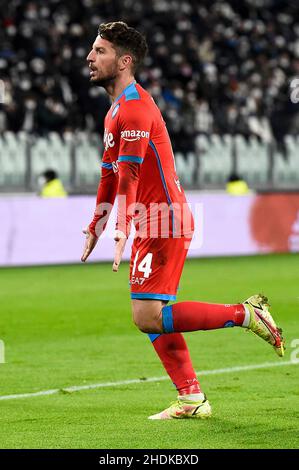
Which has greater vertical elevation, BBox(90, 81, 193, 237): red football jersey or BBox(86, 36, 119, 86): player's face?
BBox(86, 36, 119, 86): player's face

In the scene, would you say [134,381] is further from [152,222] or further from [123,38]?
[123,38]

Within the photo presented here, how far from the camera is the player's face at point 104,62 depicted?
718 centimetres

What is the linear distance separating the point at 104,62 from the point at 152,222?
39.6 inches

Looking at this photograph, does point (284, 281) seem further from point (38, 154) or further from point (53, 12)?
point (53, 12)

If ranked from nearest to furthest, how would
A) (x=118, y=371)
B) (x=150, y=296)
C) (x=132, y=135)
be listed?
1. (x=132, y=135)
2. (x=150, y=296)
3. (x=118, y=371)

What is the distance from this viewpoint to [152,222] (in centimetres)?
716

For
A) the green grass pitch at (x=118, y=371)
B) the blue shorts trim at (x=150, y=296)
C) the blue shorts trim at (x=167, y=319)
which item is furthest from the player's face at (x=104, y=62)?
the green grass pitch at (x=118, y=371)

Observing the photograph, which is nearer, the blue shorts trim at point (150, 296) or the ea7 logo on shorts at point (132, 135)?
the ea7 logo on shorts at point (132, 135)

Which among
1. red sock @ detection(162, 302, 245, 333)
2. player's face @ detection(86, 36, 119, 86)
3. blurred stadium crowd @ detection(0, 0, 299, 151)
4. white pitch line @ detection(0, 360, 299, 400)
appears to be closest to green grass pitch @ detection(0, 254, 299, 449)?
white pitch line @ detection(0, 360, 299, 400)

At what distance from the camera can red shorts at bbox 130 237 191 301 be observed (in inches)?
277

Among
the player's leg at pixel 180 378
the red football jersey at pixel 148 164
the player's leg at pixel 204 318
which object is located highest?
the red football jersey at pixel 148 164

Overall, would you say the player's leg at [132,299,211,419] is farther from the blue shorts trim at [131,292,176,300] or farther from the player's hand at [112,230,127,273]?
the player's hand at [112,230,127,273]

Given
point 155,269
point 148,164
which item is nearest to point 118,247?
point 155,269

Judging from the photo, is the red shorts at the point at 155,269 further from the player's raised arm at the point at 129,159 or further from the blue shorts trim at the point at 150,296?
the player's raised arm at the point at 129,159
